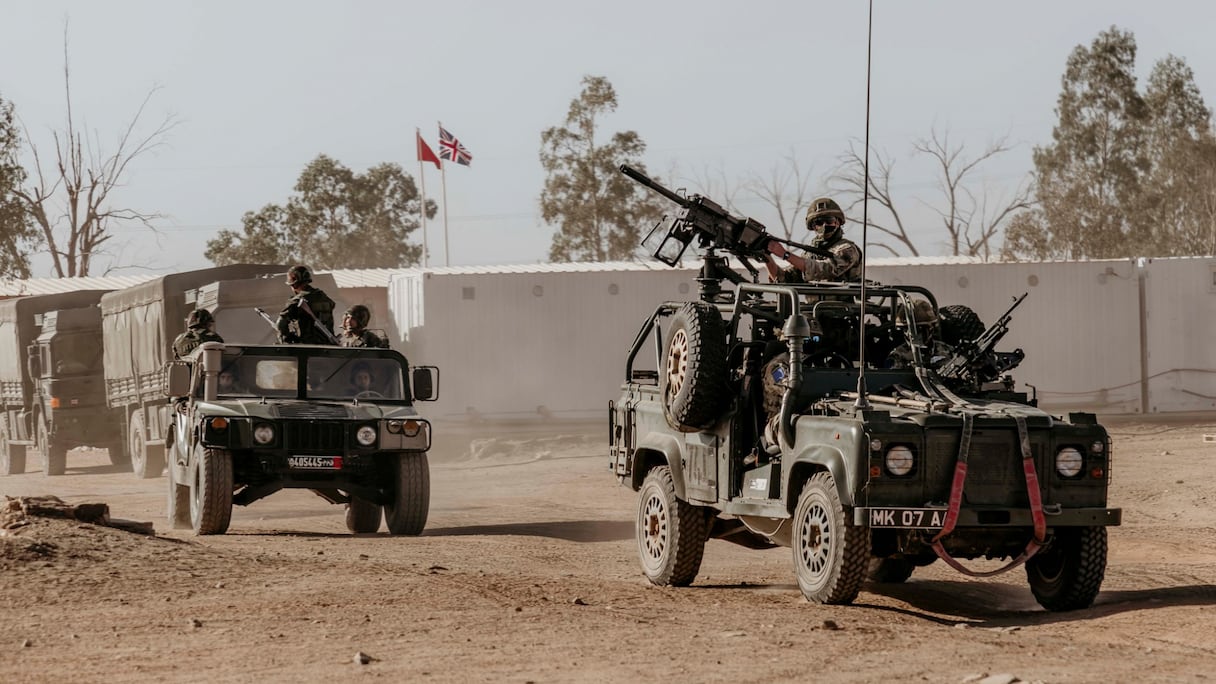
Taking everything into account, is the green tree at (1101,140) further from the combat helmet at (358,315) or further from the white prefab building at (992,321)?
the combat helmet at (358,315)

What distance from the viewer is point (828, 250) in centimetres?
1092

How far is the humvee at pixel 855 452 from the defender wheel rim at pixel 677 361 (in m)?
0.02

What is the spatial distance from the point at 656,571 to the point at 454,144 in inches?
1819

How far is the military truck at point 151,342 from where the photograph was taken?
900 inches

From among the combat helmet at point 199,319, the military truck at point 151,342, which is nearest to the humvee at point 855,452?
the combat helmet at point 199,319

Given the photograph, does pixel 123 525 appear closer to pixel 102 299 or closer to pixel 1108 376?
pixel 102 299

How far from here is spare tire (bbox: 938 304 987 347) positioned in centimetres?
1005

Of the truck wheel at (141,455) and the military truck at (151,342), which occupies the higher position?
the military truck at (151,342)

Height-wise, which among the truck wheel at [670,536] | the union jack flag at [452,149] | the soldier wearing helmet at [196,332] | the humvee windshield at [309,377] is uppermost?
the union jack flag at [452,149]

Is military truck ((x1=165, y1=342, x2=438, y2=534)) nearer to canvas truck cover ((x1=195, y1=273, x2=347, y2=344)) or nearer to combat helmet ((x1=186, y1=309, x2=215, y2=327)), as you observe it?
combat helmet ((x1=186, y1=309, x2=215, y2=327))

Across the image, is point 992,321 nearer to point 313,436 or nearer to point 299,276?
point 299,276

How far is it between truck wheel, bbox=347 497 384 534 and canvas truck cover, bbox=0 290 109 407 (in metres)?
12.9

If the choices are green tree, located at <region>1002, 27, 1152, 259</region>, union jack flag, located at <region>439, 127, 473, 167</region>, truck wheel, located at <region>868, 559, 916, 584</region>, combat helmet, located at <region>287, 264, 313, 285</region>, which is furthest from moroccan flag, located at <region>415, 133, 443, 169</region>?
truck wheel, located at <region>868, 559, 916, 584</region>

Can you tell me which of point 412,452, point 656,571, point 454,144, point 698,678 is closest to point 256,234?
point 454,144
